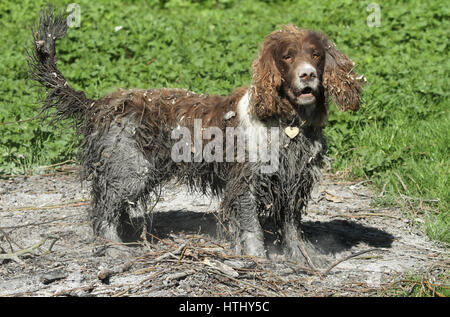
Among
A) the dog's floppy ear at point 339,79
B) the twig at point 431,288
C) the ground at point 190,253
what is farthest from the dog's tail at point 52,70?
the twig at point 431,288

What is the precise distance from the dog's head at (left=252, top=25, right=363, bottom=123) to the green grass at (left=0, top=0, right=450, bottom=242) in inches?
65.5

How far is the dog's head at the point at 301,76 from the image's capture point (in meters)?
4.98

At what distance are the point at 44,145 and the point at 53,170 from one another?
1.11ft

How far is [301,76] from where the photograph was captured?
192 inches

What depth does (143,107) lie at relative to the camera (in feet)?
18.1

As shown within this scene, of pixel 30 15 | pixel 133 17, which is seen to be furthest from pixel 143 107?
pixel 30 15

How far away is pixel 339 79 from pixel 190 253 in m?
1.75

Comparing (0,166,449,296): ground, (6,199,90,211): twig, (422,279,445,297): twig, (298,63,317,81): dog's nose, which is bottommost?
(422,279,445,297): twig

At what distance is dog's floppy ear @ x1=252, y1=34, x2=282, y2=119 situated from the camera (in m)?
5.04

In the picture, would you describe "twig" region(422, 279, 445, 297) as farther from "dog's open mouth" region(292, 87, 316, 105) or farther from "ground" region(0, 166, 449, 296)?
"dog's open mouth" region(292, 87, 316, 105)

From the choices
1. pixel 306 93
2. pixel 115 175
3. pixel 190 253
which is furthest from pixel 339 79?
pixel 115 175

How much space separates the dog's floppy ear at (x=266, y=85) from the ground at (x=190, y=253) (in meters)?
1.14

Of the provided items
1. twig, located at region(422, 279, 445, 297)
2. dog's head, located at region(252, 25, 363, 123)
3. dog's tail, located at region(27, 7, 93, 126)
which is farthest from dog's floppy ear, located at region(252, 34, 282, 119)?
twig, located at region(422, 279, 445, 297)

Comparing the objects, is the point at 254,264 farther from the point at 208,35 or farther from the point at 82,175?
the point at 208,35
